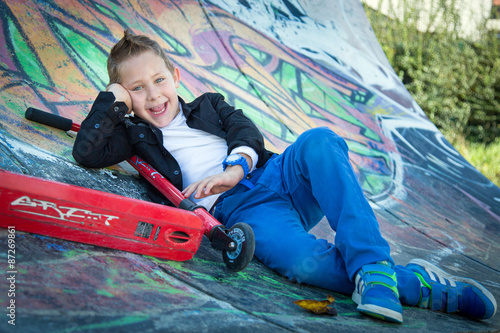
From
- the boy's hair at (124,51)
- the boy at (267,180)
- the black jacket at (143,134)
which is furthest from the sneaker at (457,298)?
the boy's hair at (124,51)

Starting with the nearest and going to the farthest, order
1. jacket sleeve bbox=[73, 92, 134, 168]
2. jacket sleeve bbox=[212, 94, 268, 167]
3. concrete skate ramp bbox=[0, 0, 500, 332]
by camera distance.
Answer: concrete skate ramp bbox=[0, 0, 500, 332] < jacket sleeve bbox=[73, 92, 134, 168] < jacket sleeve bbox=[212, 94, 268, 167]

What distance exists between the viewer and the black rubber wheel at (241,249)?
59.8 inches

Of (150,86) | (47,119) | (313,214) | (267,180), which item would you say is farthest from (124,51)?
(313,214)

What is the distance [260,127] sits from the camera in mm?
3760

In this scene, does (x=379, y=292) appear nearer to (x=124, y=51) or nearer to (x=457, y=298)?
(x=457, y=298)

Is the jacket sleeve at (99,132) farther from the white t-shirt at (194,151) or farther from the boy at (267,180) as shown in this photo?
the white t-shirt at (194,151)

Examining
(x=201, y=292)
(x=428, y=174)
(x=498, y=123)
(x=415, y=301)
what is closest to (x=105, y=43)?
(x=201, y=292)

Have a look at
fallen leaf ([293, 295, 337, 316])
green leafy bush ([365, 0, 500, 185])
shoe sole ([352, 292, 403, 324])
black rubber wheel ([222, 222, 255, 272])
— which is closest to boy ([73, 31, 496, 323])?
shoe sole ([352, 292, 403, 324])

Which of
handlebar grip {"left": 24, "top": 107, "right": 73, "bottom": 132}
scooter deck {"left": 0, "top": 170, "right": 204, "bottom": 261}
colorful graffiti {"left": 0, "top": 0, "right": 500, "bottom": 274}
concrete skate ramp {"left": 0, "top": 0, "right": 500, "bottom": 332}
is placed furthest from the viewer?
colorful graffiti {"left": 0, "top": 0, "right": 500, "bottom": 274}

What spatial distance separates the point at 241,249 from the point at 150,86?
111 centimetres

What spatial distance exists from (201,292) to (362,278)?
582 mm

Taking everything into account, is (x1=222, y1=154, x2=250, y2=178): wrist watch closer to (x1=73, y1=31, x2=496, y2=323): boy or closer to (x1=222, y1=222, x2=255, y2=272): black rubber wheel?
(x1=73, y1=31, x2=496, y2=323): boy

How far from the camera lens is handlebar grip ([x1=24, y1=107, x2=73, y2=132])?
234 centimetres

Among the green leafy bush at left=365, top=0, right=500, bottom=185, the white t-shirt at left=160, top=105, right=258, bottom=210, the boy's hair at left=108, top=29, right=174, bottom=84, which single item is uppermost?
the green leafy bush at left=365, top=0, right=500, bottom=185
